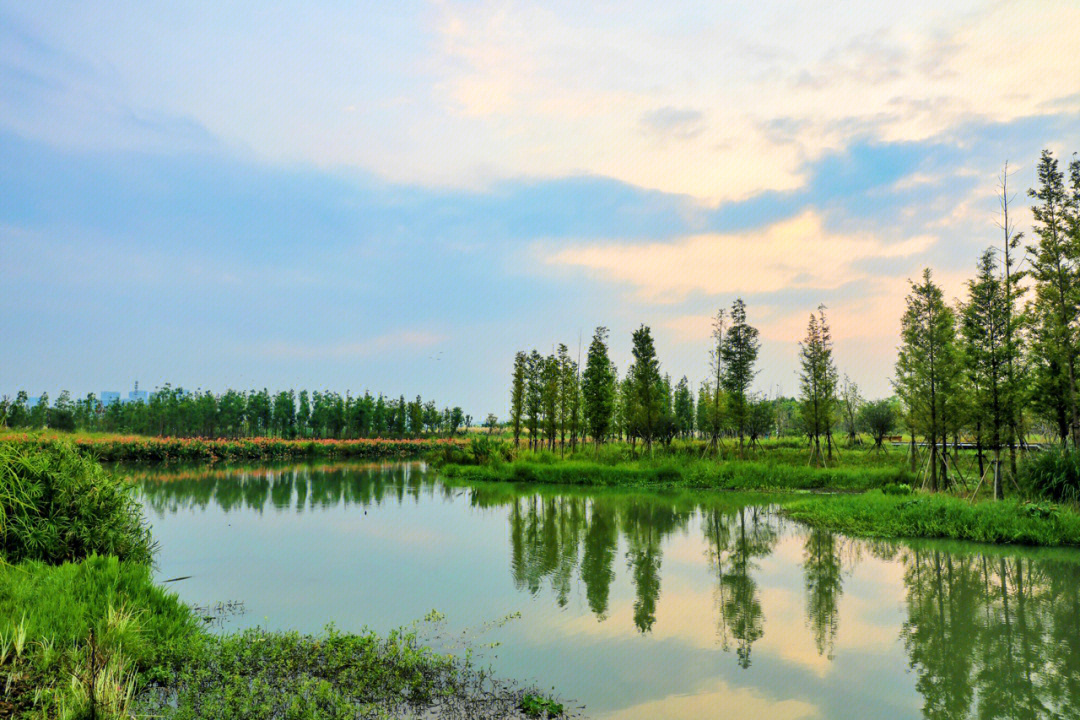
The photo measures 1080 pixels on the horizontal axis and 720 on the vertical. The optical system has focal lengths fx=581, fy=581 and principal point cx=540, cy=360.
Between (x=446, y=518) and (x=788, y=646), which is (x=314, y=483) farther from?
(x=788, y=646)

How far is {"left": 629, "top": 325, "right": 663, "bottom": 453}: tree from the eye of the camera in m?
32.2

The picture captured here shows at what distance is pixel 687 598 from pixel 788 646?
2267 millimetres

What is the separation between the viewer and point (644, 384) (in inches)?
1283

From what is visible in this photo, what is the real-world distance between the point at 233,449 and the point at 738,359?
120 feet

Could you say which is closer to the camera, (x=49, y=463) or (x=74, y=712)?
(x=74, y=712)

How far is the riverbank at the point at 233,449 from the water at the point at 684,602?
80.8 ft

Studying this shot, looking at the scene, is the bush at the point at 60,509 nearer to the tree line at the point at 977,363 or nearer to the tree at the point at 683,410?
the tree line at the point at 977,363

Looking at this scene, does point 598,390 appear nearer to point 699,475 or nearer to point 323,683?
point 699,475

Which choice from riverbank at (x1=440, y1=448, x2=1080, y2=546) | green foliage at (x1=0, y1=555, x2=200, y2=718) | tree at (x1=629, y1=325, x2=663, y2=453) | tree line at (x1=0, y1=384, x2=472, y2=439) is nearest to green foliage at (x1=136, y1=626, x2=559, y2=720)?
green foliage at (x1=0, y1=555, x2=200, y2=718)

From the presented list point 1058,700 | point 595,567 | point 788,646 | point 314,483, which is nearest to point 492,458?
point 314,483

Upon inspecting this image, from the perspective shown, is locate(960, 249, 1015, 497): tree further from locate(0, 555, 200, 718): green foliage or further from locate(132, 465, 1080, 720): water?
locate(0, 555, 200, 718): green foliage

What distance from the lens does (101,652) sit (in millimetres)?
5270

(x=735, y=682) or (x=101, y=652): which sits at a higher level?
(x=101, y=652)

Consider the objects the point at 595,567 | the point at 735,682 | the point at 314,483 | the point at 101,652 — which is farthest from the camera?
the point at 314,483
